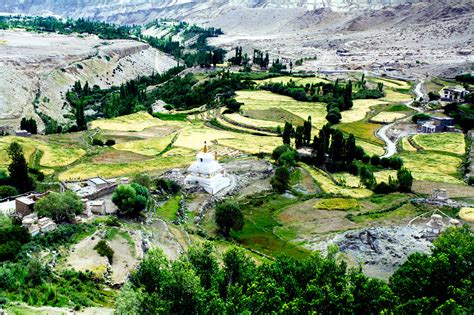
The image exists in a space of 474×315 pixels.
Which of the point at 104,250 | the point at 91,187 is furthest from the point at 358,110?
the point at 104,250

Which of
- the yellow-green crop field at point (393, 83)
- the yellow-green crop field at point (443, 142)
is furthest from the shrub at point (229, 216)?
the yellow-green crop field at point (393, 83)

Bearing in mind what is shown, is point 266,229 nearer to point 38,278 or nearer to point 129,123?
point 38,278

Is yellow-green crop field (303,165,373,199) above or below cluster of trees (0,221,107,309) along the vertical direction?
below

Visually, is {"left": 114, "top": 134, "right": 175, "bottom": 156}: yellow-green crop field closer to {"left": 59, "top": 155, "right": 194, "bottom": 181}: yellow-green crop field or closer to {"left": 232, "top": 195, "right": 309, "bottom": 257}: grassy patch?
{"left": 59, "top": 155, "right": 194, "bottom": 181}: yellow-green crop field

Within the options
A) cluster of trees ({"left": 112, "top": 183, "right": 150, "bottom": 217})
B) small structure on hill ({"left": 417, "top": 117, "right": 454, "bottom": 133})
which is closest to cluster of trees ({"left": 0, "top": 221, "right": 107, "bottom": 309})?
cluster of trees ({"left": 112, "top": 183, "right": 150, "bottom": 217})

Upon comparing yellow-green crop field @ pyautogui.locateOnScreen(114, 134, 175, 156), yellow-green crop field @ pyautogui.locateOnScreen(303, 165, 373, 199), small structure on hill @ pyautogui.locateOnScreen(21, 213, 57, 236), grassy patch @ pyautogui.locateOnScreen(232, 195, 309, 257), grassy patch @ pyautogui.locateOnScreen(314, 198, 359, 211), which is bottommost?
grassy patch @ pyautogui.locateOnScreen(232, 195, 309, 257)

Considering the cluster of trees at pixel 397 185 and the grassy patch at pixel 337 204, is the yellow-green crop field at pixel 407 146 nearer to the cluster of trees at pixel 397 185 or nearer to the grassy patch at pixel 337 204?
the cluster of trees at pixel 397 185
